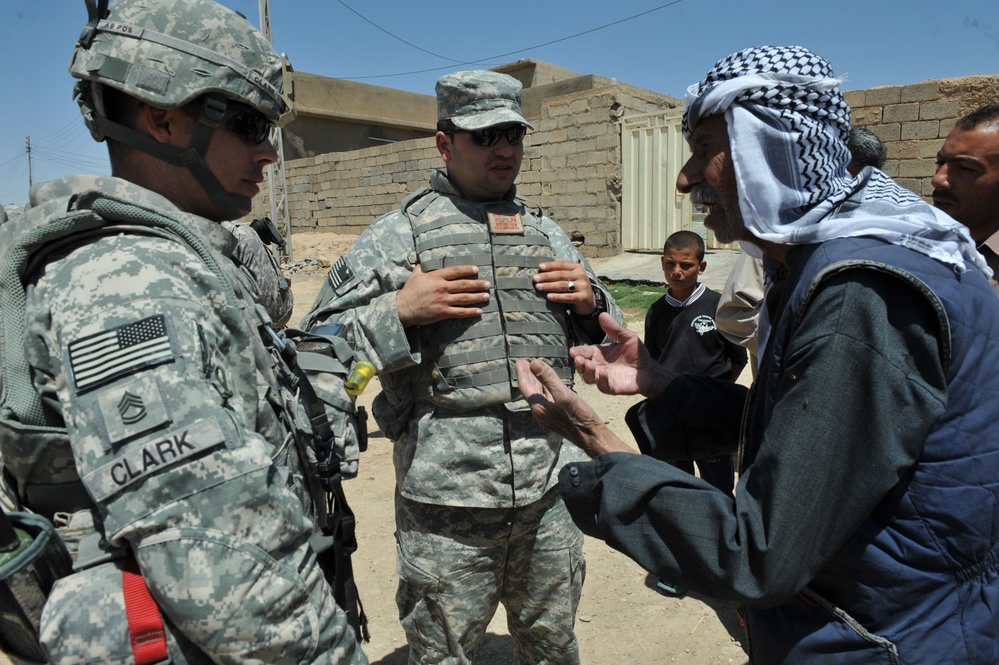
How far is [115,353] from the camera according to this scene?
1.12 meters

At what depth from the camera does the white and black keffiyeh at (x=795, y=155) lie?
1331mm

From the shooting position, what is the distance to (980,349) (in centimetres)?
118

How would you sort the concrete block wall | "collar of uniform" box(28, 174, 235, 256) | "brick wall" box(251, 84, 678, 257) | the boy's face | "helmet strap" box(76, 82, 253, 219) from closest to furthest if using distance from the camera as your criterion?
1. "collar of uniform" box(28, 174, 235, 256)
2. "helmet strap" box(76, 82, 253, 219)
3. the boy's face
4. the concrete block wall
5. "brick wall" box(251, 84, 678, 257)

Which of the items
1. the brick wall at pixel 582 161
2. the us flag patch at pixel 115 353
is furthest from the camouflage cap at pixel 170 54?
the brick wall at pixel 582 161

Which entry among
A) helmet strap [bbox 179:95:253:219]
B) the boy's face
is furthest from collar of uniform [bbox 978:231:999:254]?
helmet strap [bbox 179:95:253:219]

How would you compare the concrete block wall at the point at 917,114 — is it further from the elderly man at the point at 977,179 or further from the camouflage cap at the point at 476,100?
the camouflage cap at the point at 476,100

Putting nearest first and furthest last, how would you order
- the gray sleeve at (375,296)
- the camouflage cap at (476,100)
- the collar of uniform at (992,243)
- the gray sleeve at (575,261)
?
1. the gray sleeve at (375,296)
2. the camouflage cap at (476,100)
3. the gray sleeve at (575,261)
4. the collar of uniform at (992,243)

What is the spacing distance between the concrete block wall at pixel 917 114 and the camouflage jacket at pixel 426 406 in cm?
735

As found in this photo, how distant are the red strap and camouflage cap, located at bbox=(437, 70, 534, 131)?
5.78 ft

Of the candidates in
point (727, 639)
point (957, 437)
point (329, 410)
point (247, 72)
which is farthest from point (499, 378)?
point (727, 639)

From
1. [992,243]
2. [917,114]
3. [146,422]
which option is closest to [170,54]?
[146,422]

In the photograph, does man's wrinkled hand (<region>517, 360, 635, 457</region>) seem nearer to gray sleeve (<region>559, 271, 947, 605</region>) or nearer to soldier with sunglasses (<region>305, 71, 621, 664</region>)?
gray sleeve (<region>559, 271, 947, 605</region>)

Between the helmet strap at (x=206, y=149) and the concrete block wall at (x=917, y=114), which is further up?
the concrete block wall at (x=917, y=114)

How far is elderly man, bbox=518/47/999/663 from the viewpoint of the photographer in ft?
3.69
